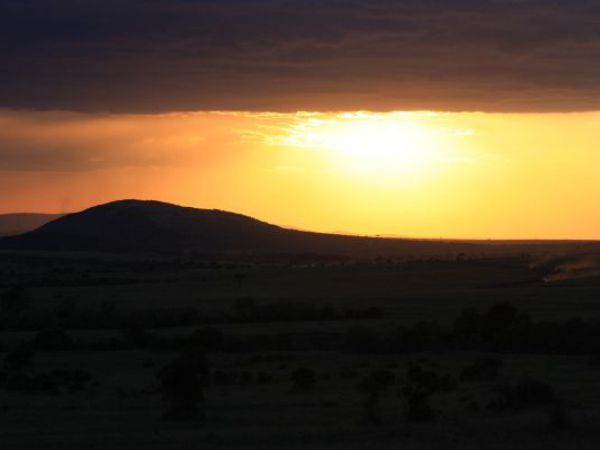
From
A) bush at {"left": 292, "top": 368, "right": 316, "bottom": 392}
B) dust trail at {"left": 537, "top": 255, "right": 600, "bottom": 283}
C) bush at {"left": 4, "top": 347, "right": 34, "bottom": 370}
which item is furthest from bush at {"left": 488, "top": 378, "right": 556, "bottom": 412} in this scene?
Answer: dust trail at {"left": 537, "top": 255, "right": 600, "bottom": 283}

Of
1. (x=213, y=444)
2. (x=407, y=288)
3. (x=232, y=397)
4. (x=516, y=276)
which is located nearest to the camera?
(x=213, y=444)

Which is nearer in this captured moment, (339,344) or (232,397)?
(232,397)

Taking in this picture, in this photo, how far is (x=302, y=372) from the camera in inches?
1328

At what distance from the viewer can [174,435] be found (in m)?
25.5

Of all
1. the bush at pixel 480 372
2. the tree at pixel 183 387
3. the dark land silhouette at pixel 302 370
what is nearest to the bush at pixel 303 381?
the dark land silhouette at pixel 302 370

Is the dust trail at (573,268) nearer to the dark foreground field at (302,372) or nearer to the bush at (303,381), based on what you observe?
the dark foreground field at (302,372)

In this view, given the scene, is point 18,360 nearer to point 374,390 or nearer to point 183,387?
point 183,387

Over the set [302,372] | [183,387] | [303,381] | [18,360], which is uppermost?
[302,372]

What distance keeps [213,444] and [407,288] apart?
75.7m

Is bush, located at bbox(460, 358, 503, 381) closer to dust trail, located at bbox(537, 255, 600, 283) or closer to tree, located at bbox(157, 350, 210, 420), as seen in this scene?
tree, located at bbox(157, 350, 210, 420)

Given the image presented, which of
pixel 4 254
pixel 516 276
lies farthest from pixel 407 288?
pixel 4 254

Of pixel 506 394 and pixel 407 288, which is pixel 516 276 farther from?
pixel 506 394

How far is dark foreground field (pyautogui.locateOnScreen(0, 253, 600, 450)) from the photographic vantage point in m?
25.5

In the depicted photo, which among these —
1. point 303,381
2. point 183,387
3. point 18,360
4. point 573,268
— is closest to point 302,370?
point 303,381
